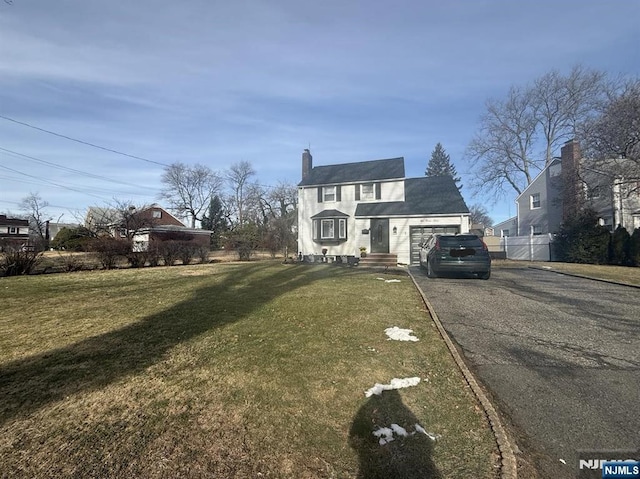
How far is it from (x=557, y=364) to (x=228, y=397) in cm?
384

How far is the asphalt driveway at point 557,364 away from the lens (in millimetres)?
2492

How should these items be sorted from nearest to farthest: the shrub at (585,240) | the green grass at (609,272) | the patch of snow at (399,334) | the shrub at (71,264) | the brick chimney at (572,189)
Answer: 1. the patch of snow at (399,334)
2. the green grass at (609,272)
3. the shrub at (71,264)
4. the shrub at (585,240)
5. the brick chimney at (572,189)

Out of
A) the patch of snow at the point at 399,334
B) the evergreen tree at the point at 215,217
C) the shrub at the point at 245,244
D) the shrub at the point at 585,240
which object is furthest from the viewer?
the evergreen tree at the point at 215,217

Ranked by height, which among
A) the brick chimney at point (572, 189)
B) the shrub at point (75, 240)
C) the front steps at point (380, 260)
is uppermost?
the brick chimney at point (572, 189)

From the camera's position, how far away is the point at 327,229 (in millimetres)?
21594

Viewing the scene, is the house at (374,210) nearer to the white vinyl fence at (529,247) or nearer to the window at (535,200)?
the white vinyl fence at (529,247)

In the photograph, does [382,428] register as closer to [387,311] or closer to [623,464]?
[623,464]

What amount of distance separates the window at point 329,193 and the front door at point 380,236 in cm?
384

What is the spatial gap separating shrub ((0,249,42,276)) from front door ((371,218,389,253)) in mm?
16529

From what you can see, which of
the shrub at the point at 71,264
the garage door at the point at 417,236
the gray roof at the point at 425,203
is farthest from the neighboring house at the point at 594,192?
the shrub at the point at 71,264

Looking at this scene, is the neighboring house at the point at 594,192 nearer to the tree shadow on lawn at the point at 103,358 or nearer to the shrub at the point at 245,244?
the shrub at the point at 245,244

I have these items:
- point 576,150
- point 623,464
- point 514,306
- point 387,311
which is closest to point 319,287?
point 387,311

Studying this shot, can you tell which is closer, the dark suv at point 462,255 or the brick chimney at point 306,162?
the dark suv at point 462,255

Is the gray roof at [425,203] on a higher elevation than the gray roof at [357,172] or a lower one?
lower
